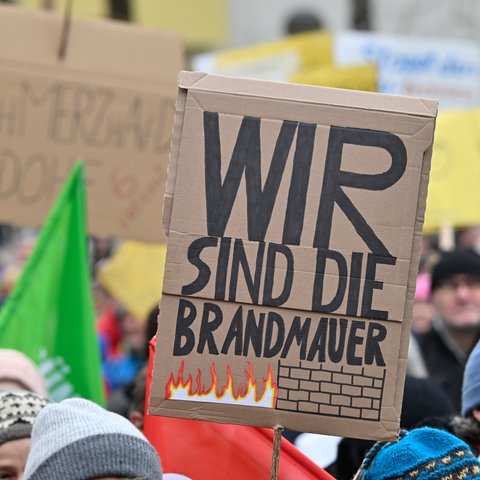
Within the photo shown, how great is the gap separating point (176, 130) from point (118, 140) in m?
2.80

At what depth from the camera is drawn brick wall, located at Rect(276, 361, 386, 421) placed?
2.66m

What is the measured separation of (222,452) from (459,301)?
10.4 ft

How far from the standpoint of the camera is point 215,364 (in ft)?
8.74

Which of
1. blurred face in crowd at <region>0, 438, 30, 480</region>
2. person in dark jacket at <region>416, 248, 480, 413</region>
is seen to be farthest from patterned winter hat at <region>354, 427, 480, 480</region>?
person in dark jacket at <region>416, 248, 480, 413</region>

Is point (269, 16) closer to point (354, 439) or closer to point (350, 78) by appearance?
point (350, 78)

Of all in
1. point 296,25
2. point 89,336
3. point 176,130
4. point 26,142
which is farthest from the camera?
point 296,25

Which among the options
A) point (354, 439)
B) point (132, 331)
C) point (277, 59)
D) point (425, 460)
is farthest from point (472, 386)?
point (277, 59)

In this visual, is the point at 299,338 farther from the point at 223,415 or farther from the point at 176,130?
the point at 176,130

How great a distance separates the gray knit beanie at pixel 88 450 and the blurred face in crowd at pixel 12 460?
360 millimetres

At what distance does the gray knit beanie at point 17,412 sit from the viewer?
324 cm

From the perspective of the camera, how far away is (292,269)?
2658 mm

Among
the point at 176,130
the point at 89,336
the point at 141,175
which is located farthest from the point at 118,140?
the point at 176,130

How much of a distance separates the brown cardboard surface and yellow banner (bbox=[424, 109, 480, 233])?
8.23ft

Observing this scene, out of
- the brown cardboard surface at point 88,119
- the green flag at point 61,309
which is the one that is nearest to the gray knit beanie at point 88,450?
the green flag at point 61,309
